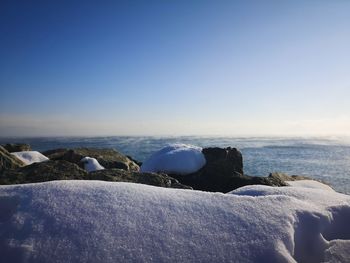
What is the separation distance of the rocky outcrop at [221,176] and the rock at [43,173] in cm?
320

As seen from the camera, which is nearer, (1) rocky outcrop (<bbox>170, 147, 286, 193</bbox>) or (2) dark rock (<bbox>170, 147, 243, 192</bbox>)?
(1) rocky outcrop (<bbox>170, 147, 286, 193</bbox>)

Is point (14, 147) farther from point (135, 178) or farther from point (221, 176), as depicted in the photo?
point (135, 178)

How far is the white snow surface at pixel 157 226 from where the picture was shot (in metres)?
2.00

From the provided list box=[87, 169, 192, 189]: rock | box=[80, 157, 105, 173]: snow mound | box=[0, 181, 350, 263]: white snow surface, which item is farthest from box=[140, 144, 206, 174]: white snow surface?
box=[0, 181, 350, 263]: white snow surface

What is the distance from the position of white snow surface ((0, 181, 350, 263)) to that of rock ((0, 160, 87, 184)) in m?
1.15

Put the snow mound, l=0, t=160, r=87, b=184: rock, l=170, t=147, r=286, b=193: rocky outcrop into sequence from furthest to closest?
the snow mound → l=170, t=147, r=286, b=193: rocky outcrop → l=0, t=160, r=87, b=184: rock

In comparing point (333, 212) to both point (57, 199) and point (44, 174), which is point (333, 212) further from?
point (44, 174)

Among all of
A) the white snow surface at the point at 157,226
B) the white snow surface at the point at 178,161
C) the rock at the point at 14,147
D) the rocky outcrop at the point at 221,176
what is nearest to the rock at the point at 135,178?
the white snow surface at the point at 157,226

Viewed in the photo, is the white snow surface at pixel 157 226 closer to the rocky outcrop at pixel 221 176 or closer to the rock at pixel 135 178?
the rock at pixel 135 178

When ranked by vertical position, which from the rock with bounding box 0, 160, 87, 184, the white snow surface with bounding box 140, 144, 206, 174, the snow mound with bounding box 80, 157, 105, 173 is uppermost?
the rock with bounding box 0, 160, 87, 184

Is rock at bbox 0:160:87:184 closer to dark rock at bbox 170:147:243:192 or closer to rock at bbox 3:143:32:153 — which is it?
dark rock at bbox 170:147:243:192

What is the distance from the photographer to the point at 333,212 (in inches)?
112

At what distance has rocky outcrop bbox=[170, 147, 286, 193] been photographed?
5973 mm

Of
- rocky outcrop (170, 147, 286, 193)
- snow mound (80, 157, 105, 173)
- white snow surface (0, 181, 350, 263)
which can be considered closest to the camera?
white snow surface (0, 181, 350, 263)
